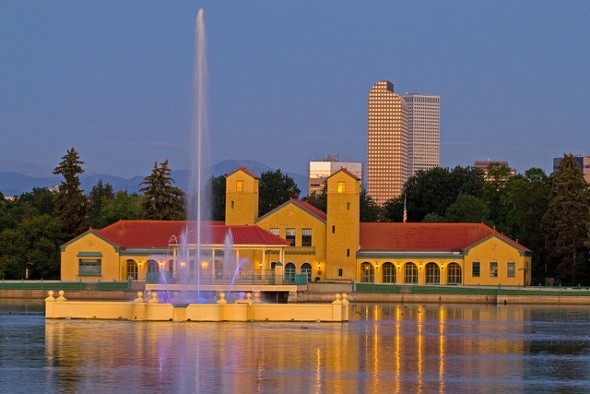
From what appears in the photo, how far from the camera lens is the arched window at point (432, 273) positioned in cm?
9562

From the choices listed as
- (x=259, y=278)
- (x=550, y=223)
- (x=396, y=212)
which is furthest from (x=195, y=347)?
(x=396, y=212)

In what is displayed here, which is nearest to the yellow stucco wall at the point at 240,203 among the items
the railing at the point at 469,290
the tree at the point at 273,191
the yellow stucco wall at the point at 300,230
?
the yellow stucco wall at the point at 300,230

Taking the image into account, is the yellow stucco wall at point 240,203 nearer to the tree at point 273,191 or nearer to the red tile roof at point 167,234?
the red tile roof at point 167,234

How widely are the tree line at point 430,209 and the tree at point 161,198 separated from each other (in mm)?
86

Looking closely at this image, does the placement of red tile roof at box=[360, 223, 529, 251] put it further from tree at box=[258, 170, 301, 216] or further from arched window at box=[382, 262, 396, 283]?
tree at box=[258, 170, 301, 216]

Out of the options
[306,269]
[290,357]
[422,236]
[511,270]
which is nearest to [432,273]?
[422,236]

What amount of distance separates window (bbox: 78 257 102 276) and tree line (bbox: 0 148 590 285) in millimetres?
4616

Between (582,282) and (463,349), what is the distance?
2138 inches

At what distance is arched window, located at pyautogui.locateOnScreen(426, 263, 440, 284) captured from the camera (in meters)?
A: 95.6

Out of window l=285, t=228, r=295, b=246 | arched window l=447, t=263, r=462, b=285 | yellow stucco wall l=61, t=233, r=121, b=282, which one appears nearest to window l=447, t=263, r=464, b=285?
arched window l=447, t=263, r=462, b=285

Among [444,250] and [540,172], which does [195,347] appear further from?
[540,172]

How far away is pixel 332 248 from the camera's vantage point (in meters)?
95.2

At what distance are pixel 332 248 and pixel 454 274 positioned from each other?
9.20 m

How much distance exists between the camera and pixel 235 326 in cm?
5000
